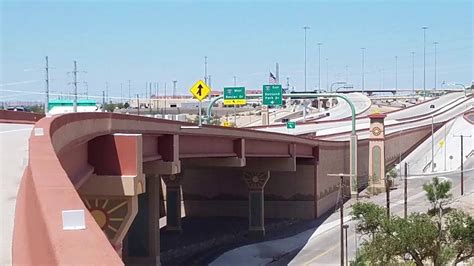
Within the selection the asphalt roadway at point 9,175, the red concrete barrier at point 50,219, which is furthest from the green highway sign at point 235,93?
the red concrete barrier at point 50,219

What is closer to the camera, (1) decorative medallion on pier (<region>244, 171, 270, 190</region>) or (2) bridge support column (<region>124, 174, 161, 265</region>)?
(2) bridge support column (<region>124, 174, 161, 265</region>)

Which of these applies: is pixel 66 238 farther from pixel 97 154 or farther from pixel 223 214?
pixel 223 214

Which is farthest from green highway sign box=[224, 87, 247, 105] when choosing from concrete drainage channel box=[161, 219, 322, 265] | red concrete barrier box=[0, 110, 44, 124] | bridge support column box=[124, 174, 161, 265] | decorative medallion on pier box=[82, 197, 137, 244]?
decorative medallion on pier box=[82, 197, 137, 244]

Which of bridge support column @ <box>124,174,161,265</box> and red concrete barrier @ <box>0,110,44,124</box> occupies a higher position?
red concrete barrier @ <box>0,110,44,124</box>

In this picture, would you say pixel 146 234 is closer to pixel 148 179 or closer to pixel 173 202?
pixel 148 179

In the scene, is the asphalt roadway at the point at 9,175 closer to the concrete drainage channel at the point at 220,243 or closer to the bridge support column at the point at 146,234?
the bridge support column at the point at 146,234

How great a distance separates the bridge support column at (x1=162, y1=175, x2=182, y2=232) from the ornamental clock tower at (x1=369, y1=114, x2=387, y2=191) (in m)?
17.9

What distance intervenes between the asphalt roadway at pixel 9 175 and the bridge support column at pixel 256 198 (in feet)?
110

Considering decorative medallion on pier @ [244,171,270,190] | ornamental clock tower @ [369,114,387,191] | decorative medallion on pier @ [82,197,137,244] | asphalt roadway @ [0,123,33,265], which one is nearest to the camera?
asphalt roadway @ [0,123,33,265]

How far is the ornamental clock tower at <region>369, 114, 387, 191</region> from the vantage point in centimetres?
6762

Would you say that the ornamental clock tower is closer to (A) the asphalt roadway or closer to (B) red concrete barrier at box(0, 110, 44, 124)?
(B) red concrete barrier at box(0, 110, 44, 124)

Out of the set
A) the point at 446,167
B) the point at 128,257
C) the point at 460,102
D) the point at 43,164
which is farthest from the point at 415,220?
the point at 460,102

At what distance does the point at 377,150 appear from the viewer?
68062mm

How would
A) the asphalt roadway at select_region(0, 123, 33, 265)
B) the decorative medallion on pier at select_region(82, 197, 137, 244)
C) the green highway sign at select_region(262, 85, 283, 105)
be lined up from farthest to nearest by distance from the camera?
the green highway sign at select_region(262, 85, 283, 105), the decorative medallion on pier at select_region(82, 197, 137, 244), the asphalt roadway at select_region(0, 123, 33, 265)
